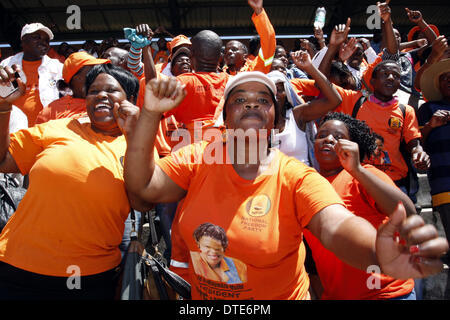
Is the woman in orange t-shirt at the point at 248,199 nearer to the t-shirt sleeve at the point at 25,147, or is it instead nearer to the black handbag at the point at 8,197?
the t-shirt sleeve at the point at 25,147

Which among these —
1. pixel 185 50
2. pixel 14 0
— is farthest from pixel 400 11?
pixel 14 0

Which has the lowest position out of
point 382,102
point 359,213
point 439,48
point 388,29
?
point 359,213

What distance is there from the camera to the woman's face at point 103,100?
211 centimetres

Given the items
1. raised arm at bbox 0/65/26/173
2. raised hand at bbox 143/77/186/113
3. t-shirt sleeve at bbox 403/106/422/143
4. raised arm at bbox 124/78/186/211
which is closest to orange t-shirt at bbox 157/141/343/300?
raised arm at bbox 124/78/186/211

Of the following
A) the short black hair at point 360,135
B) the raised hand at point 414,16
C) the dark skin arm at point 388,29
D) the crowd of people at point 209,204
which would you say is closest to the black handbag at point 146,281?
the crowd of people at point 209,204

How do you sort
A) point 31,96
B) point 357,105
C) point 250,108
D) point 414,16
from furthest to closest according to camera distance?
point 414,16 → point 31,96 → point 357,105 → point 250,108

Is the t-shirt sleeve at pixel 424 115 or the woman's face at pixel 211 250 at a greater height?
the t-shirt sleeve at pixel 424 115

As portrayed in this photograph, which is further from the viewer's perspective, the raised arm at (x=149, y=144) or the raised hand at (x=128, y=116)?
the raised hand at (x=128, y=116)

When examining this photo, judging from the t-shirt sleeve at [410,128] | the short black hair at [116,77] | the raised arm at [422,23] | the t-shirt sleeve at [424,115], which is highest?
the raised arm at [422,23]

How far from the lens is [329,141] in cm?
256

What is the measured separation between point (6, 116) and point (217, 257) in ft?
4.10

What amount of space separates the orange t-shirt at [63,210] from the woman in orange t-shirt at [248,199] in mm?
175

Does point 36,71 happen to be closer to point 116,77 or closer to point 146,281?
point 116,77

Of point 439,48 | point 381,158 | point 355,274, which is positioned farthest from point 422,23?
point 355,274
